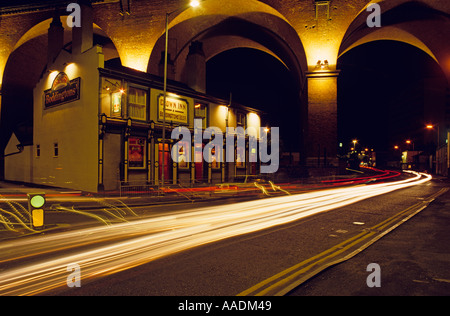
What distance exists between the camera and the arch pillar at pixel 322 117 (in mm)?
27000

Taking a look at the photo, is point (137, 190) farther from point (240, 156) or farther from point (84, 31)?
point (240, 156)

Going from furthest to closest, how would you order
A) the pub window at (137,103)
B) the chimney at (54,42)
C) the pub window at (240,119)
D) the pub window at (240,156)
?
the pub window at (240,119), the pub window at (240,156), the chimney at (54,42), the pub window at (137,103)

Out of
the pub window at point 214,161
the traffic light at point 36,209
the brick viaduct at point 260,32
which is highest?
the brick viaduct at point 260,32

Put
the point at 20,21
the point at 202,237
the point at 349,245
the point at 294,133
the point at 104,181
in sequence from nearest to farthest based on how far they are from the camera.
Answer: the point at 349,245 < the point at 202,237 < the point at 104,181 < the point at 20,21 < the point at 294,133

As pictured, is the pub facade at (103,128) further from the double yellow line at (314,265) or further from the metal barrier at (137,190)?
the double yellow line at (314,265)

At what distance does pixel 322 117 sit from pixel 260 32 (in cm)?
1505

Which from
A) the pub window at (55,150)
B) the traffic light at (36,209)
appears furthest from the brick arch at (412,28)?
the traffic light at (36,209)

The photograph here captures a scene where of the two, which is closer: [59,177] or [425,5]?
[59,177]

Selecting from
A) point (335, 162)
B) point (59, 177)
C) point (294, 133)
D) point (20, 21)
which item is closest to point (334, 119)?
point (335, 162)

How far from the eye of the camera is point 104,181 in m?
19.4

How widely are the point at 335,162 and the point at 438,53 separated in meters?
22.1

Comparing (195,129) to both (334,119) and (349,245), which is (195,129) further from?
(349,245)

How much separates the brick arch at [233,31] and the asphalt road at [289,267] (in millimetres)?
25847

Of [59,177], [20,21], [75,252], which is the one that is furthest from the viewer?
[20,21]
